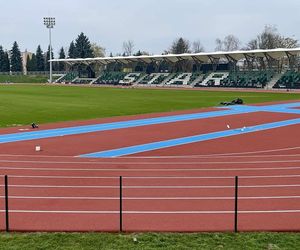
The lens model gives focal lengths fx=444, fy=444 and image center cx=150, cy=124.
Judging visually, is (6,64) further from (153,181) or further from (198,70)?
(153,181)

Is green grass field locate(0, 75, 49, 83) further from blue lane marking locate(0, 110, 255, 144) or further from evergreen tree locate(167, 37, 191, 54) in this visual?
blue lane marking locate(0, 110, 255, 144)

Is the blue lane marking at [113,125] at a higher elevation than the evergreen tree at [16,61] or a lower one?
lower

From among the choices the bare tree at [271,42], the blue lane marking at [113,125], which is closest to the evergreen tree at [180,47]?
the bare tree at [271,42]

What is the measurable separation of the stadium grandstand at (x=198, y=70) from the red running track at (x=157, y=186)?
189ft

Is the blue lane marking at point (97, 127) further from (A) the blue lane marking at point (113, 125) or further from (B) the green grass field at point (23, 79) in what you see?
(B) the green grass field at point (23, 79)

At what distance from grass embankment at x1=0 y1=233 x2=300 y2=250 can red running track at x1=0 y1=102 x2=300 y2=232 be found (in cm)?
Result: 49

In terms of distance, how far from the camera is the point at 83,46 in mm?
143500

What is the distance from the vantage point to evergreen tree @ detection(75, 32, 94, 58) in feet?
467

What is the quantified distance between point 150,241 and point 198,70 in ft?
286

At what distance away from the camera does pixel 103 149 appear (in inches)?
735

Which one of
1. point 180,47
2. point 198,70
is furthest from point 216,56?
point 180,47

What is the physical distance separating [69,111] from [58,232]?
91.1 feet

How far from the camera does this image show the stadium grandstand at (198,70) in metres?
77.7

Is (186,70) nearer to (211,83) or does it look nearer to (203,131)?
(211,83)
